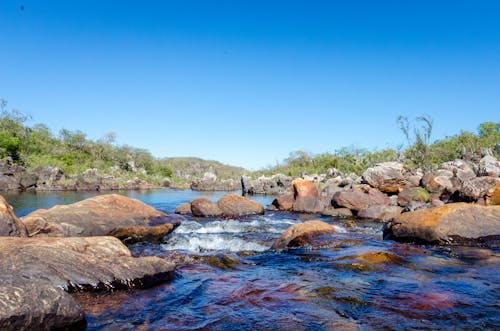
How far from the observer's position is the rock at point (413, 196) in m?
19.2

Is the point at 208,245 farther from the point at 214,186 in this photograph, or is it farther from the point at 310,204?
the point at 214,186

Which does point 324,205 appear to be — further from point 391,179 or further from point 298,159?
point 298,159

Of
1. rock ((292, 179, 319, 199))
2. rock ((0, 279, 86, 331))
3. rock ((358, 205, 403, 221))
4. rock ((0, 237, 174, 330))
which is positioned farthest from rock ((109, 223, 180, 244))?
rock ((292, 179, 319, 199))

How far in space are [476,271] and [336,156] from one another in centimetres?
5513

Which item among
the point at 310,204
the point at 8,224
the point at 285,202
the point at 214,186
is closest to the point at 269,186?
the point at 214,186

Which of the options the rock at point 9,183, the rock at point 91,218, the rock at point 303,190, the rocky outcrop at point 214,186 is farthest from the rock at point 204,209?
the rocky outcrop at point 214,186

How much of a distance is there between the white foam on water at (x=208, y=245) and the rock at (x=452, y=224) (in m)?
4.19

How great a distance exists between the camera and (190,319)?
453 centimetres

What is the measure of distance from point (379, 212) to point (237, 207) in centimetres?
752

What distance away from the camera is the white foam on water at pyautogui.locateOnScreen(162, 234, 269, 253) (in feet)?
31.7

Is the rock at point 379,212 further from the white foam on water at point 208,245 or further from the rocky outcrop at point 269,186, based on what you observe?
the rocky outcrop at point 269,186

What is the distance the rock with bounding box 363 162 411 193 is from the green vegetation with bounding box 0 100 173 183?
4730 centimetres

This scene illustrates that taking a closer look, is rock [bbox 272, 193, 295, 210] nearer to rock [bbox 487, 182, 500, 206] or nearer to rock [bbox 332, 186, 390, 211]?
rock [bbox 332, 186, 390, 211]

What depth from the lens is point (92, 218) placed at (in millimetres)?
9969
